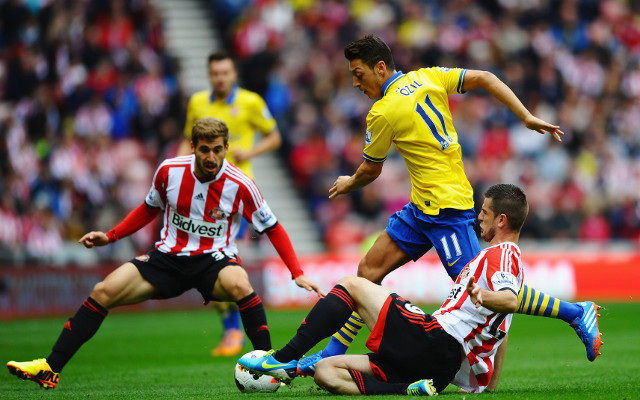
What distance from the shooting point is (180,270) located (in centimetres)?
772

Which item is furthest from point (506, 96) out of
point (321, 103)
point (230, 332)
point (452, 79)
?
point (321, 103)

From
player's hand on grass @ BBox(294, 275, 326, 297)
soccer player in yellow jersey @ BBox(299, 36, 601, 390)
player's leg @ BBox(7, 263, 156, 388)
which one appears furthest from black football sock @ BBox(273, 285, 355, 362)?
player's leg @ BBox(7, 263, 156, 388)

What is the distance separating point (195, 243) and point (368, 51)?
2.07 meters

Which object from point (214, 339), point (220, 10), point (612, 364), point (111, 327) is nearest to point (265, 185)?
point (220, 10)

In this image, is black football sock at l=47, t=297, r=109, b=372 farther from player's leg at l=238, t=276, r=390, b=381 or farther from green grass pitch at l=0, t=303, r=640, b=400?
player's leg at l=238, t=276, r=390, b=381

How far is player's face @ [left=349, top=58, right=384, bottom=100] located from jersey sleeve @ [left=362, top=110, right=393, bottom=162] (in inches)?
9.0

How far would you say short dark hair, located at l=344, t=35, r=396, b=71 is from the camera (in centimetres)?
719

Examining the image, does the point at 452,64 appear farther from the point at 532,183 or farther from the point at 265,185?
the point at 265,185

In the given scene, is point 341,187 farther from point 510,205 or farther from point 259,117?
point 259,117

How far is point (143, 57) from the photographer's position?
1891cm

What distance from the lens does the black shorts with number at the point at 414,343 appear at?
6.16m

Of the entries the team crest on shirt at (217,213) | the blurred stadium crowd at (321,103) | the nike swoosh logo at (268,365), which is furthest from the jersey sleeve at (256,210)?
the blurred stadium crowd at (321,103)

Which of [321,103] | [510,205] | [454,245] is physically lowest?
[321,103]

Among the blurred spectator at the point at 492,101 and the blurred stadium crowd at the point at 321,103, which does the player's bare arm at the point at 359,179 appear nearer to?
the blurred stadium crowd at the point at 321,103
